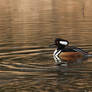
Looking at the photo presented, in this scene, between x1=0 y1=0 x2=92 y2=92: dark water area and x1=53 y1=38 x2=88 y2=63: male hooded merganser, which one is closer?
x1=0 y1=0 x2=92 y2=92: dark water area

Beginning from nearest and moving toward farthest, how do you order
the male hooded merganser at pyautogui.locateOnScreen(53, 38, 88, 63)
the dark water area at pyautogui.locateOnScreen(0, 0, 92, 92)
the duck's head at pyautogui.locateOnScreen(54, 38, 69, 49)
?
the dark water area at pyautogui.locateOnScreen(0, 0, 92, 92)
the male hooded merganser at pyautogui.locateOnScreen(53, 38, 88, 63)
the duck's head at pyautogui.locateOnScreen(54, 38, 69, 49)

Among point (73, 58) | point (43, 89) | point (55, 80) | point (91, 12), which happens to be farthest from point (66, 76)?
point (91, 12)

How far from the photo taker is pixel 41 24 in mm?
32000

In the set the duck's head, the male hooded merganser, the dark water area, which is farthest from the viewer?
the duck's head

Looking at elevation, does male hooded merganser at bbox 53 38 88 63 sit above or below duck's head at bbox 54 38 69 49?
below

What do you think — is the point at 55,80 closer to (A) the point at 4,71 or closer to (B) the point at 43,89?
(B) the point at 43,89

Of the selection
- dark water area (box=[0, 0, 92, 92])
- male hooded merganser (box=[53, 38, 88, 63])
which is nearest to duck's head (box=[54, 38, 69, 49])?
male hooded merganser (box=[53, 38, 88, 63])

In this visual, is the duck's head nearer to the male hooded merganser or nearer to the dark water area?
the male hooded merganser

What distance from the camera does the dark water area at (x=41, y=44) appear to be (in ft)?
45.4

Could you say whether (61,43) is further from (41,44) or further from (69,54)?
(41,44)

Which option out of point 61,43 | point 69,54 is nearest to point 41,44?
point 61,43

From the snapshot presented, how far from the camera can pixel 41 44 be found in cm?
2266

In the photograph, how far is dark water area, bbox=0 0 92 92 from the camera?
13.9 metres

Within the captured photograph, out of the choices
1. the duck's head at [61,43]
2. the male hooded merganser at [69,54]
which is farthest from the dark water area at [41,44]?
the duck's head at [61,43]
